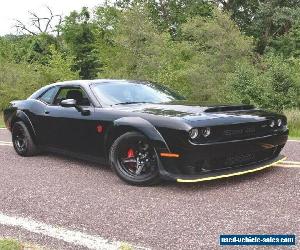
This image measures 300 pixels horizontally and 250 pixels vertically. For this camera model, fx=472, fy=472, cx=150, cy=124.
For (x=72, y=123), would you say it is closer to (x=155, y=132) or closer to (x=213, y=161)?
(x=155, y=132)

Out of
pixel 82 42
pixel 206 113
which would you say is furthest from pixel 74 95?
pixel 82 42

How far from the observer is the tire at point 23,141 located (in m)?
7.61

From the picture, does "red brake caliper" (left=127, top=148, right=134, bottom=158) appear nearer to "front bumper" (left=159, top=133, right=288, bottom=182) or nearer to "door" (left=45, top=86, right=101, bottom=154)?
"front bumper" (left=159, top=133, right=288, bottom=182)

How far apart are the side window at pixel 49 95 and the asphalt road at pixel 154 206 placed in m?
1.34

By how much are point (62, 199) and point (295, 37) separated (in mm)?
29878

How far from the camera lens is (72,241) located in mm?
3805

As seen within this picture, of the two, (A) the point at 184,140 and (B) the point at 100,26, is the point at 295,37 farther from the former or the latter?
(A) the point at 184,140

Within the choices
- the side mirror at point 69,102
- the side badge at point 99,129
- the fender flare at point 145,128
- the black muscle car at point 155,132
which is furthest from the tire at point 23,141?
the fender flare at point 145,128

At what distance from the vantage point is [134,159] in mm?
5594

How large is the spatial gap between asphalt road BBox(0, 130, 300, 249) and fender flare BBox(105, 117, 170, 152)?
0.53 meters

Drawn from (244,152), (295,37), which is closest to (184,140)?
(244,152)

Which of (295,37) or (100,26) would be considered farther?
→ (100,26)

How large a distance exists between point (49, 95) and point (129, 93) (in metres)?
1.61

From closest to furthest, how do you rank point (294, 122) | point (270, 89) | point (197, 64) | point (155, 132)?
point (155, 132) → point (294, 122) → point (270, 89) → point (197, 64)
